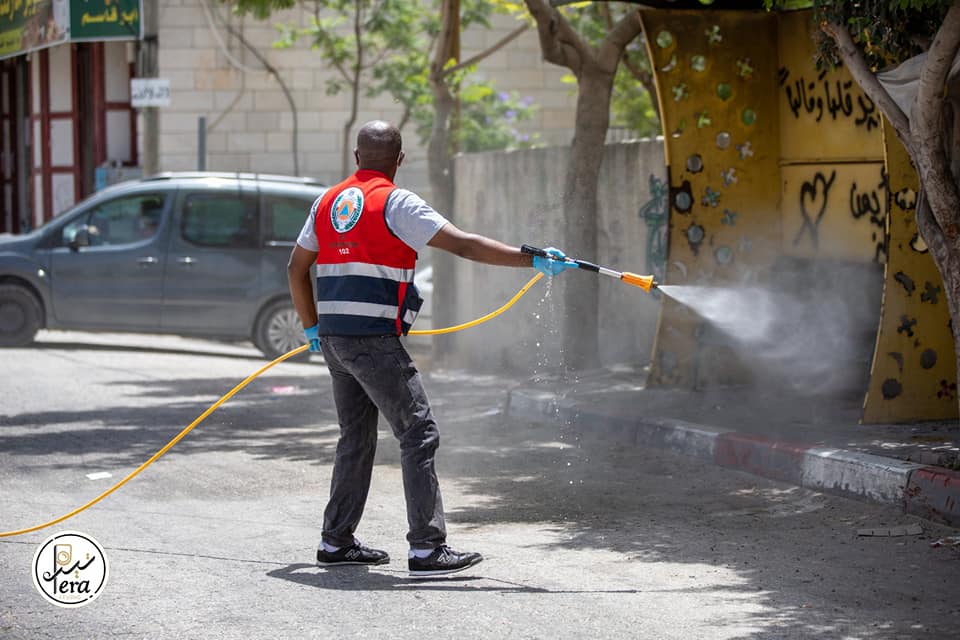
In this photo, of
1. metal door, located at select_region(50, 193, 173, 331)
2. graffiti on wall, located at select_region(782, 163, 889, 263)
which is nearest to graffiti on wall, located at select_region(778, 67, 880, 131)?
graffiti on wall, located at select_region(782, 163, 889, 263)

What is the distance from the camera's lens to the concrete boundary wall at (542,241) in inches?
488

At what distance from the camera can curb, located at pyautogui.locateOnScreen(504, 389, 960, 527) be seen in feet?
21.9

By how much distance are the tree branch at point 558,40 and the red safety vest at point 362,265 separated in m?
5.92

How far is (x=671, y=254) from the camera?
10477 mm

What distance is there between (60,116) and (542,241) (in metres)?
16.6

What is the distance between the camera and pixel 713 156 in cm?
1045

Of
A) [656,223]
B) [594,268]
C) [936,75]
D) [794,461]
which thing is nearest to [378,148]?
[594,268]

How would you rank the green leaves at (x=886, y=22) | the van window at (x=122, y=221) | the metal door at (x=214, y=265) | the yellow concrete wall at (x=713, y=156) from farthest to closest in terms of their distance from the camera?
1. the van window at (x=122, y=221)
2. the metal door at (x=214, y=265)
3. the yellow concrete wall at (x=713, y=156)
4. the green leaves at (x=886, y=22)

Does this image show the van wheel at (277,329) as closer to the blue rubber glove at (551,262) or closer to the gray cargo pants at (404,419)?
the gray cargo pants at (404,419)

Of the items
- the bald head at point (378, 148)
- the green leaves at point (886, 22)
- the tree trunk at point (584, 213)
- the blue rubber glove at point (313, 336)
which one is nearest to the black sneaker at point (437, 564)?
the blue rubber glove at point (313, 336)

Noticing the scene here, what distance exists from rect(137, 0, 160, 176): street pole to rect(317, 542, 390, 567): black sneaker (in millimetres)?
13014

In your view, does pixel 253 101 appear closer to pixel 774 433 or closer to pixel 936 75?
pixel 774 433

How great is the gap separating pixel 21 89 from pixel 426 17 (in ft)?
38.3

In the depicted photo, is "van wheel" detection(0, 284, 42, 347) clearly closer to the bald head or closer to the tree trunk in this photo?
the tree trunk
